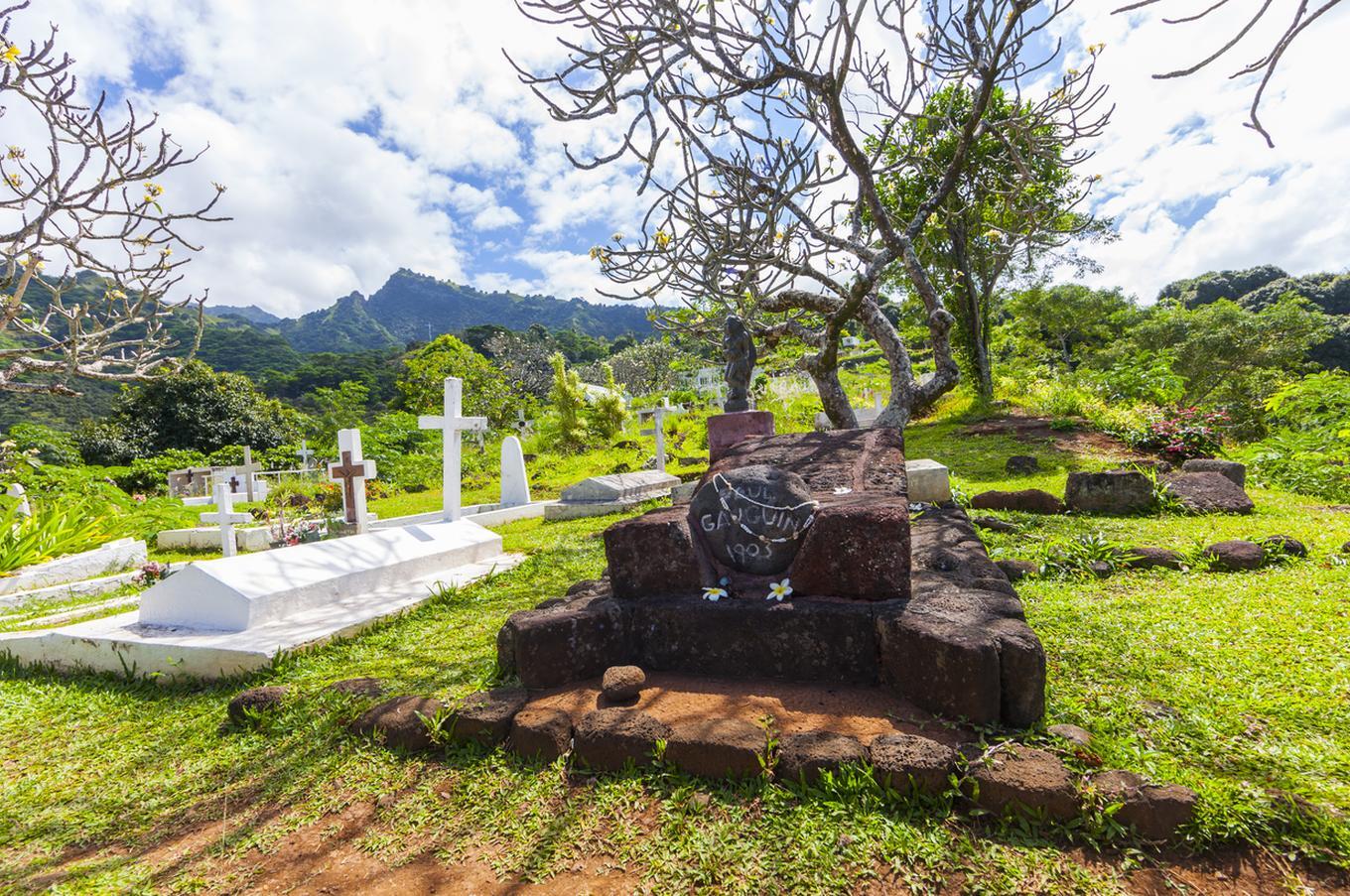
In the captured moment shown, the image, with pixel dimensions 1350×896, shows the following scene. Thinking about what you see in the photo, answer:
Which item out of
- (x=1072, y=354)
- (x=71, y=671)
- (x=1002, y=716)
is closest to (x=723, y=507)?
(x=1002, y=716)

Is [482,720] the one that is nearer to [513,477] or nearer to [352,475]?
[352,475]

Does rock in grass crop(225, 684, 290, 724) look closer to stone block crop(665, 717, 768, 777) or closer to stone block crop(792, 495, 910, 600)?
stone block crop(665, 717, 768, 777)

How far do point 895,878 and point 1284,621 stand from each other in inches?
110

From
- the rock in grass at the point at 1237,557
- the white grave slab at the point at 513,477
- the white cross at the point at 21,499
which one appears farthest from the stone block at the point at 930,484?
the white cross at the point at 21,499

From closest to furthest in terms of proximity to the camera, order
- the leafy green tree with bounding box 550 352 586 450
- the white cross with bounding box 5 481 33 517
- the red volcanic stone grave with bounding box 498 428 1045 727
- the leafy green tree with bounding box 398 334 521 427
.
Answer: the red volcanic stone grave with bounding box 498 428 1045 727 → the white cross with bounding box 5 481 33 517 → the leafy green tree with bounding box 550 352 586 450 → the leafy green tree with bounding box 398 334 521 427

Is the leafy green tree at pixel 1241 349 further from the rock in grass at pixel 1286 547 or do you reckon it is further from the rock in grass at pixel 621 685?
the rock in grass at pixel 621 685

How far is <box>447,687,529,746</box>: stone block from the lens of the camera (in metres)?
2.48

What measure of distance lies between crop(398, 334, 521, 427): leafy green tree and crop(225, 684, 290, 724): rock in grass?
1896 cm

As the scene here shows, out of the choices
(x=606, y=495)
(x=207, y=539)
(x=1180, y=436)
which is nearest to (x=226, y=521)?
(x=207, y=539)

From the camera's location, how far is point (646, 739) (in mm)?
2236

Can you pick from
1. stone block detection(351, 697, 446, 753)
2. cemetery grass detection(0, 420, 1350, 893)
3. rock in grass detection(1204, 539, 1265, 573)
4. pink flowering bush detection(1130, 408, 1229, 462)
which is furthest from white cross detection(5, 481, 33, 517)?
pink flowering bush detection(1130, 408, 1229, 462)

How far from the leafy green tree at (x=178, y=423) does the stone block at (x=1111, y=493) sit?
26.9 m

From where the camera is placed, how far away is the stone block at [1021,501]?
618 cm

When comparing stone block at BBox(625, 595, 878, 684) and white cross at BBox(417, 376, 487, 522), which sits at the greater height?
white cross at BBox(417, 376, 487, 522)
